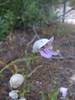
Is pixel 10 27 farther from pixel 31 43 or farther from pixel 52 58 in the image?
pixel 52 58

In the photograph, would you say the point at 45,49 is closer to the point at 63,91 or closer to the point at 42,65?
the point at 42,65

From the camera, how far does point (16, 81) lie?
2.47 metres

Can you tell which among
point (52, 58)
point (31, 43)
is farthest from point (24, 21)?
point (52, 58)

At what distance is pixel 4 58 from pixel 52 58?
371mm

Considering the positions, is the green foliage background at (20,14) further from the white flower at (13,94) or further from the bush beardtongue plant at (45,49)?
the white flower at (13,94)

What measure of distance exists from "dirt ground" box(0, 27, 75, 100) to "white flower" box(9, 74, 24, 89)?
6cm

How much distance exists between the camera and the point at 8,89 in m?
2.51

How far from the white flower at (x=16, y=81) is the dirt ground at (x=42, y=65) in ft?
0.18

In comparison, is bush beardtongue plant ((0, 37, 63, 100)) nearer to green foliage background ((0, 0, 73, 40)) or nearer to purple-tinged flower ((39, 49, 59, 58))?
purple-tinged flower ((39, 49, 59, 58))

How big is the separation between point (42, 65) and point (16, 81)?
1.37 feet

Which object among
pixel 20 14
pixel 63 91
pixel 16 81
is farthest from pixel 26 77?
pixel 20 14

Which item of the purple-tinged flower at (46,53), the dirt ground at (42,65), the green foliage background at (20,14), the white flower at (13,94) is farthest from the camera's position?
the green foliage background at (20,14)

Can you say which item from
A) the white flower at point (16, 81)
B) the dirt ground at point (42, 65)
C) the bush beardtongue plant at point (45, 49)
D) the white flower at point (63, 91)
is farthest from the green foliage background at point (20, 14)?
the white flower at point (63, 91)

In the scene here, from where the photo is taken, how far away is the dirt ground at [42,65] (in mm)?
2523
